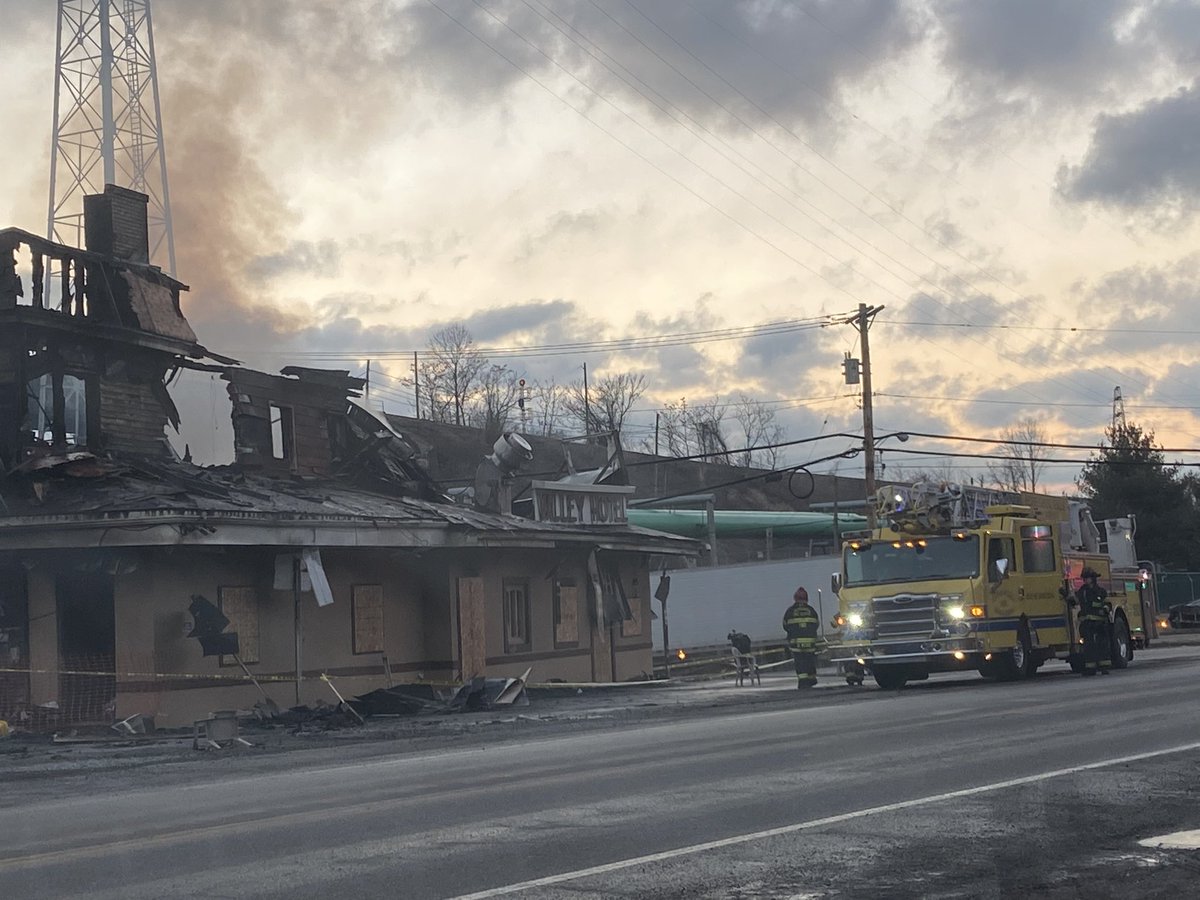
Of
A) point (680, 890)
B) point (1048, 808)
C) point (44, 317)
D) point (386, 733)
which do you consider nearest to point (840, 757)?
point (1048, 808)

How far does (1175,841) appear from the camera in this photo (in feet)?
26.4

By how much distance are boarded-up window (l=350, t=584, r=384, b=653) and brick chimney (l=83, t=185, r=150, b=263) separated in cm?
759

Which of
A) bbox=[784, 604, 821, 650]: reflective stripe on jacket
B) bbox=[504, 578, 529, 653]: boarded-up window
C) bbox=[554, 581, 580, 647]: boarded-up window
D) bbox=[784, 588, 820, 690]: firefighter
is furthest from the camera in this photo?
bbox=[554, 581, 580, 647]: boarded-up window

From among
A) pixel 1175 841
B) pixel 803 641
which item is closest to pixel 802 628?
pixel 803 641

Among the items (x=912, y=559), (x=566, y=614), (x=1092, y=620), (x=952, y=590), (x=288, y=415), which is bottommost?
(x=1092, y=620)

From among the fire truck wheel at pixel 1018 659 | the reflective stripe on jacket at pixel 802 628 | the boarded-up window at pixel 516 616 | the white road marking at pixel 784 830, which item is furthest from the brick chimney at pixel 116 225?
the white road marking at pixel 784 830

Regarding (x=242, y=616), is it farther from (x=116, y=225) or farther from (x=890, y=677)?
(x=890, y=677)

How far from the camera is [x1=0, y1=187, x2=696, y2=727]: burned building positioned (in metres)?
20.7

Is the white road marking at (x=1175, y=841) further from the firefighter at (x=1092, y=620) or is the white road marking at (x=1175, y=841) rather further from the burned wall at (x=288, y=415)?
the burned wall at (x=288, y=415)

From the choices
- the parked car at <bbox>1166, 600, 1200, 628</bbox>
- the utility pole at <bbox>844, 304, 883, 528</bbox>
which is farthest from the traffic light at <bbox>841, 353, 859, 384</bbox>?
the parked car at <bbox>1166, 600, 1200, 628</bbox>

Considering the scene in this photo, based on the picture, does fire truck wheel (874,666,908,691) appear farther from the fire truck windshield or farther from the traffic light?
the traffic light

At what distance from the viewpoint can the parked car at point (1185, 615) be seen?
49.0 m

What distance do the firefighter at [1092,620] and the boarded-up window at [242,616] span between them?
46.8 ft

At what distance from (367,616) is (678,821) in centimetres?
1635
